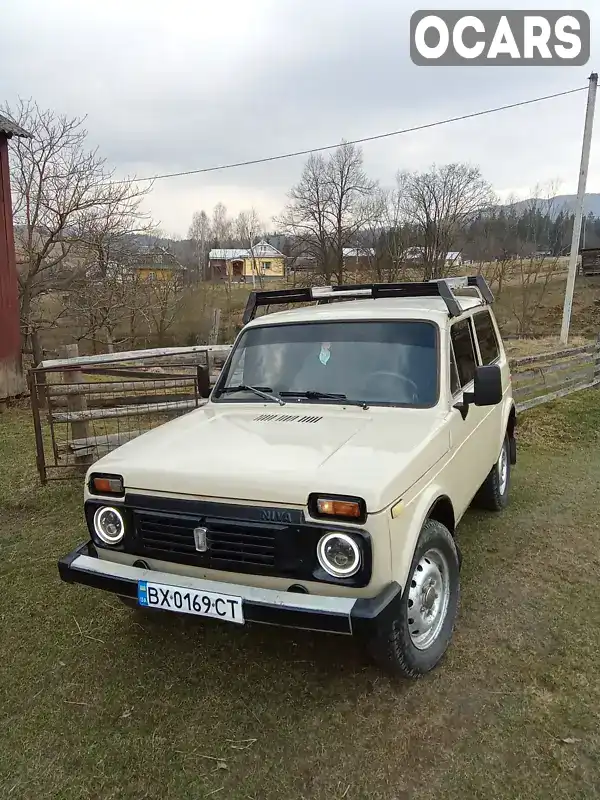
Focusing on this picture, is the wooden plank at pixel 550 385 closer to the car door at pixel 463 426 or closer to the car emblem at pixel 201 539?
the car door at pixel 463 426

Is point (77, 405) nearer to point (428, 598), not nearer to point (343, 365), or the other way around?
point (343, 365)

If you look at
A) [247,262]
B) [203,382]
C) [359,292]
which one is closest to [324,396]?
[203,382]

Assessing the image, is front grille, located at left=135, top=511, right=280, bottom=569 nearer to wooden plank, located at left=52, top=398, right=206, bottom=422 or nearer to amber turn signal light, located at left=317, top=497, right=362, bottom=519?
amber turn signal light, located at left=317, top=497, right=362, bottom=519

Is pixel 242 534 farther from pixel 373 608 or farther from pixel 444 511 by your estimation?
pixel 444 511

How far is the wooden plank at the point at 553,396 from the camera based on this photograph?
916 centimetres

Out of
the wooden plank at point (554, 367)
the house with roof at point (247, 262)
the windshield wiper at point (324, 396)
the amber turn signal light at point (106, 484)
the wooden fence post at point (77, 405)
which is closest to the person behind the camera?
the amber turn signal light at point (106, 484)

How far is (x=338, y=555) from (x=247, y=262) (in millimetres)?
Answer: 54928

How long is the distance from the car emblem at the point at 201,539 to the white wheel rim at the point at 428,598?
3.52 feet

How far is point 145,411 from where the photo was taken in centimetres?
706

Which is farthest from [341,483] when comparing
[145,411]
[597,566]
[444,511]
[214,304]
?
[214,304]

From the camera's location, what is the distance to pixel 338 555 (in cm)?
265

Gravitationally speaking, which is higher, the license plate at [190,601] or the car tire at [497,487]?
the license plate at [190,601]

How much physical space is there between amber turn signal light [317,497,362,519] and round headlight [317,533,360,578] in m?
0.10

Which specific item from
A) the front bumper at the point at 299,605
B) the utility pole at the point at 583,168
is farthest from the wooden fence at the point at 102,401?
the utility pole at the point at 583,168
